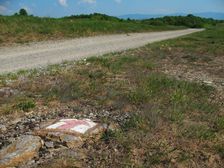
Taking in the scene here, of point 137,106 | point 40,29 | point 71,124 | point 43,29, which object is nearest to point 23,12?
point 43,29

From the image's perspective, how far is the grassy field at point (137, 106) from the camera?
5715 millimetres

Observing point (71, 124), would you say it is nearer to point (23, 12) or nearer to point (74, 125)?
point (74, 125)

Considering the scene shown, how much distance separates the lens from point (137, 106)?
777 centimetres

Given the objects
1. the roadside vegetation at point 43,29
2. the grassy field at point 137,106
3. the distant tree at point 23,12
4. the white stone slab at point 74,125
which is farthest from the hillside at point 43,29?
the white stone slab at point 74,125

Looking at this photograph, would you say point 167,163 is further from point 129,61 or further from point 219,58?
point 219,58

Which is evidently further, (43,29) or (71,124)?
(43,29)

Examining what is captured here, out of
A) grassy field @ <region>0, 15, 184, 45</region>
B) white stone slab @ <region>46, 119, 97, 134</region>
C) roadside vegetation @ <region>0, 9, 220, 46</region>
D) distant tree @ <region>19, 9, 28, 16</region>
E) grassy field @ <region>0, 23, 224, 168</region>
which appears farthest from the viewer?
distant tree @ <region>19, 9, 28, 16</region>

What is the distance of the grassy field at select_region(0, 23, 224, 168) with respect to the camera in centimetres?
571

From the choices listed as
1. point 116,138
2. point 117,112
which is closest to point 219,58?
point 117,112

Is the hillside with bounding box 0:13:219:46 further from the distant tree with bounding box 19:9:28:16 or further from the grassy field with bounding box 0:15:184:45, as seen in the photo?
the distant tree with bounding box 19:9:28:16

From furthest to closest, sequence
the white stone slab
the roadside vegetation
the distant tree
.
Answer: the distant tree → the roadside vegetation → the white stone slab

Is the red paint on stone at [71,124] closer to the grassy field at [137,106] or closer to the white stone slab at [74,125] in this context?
the white stone slab at [74,125]

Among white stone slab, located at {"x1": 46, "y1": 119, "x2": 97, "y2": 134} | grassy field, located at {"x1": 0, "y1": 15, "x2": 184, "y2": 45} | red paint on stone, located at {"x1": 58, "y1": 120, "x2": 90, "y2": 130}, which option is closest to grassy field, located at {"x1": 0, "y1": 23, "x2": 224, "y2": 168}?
white stone slab, located at {"x1": 46, "y1": 119, "x2": 97, "y2": 134}

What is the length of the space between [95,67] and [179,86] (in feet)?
11.0
